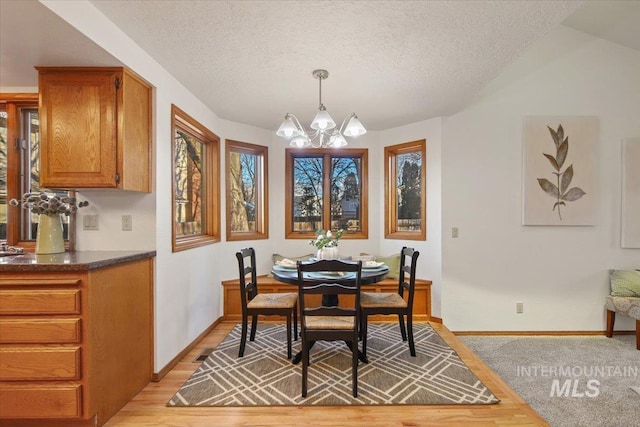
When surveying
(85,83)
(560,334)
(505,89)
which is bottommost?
(560,334)

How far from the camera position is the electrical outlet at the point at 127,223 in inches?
97.0

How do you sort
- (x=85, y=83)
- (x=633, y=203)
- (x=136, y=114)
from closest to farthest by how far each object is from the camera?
(x=85, y=83), (x=136, y=114), (x=633, y=203)

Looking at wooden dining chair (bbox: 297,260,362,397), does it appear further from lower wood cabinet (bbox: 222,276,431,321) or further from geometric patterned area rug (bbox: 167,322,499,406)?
lower wood cabinet (bbox: 222,276,431,321)

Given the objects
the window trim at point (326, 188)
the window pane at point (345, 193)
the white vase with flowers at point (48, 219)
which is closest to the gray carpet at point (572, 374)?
the window trim at point (326, 188)

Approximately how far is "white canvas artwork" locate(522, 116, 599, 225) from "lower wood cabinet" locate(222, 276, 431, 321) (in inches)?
54.4

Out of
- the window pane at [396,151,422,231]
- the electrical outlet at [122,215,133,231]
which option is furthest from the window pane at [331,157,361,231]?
the electrical outlet at [122,215,133,231]

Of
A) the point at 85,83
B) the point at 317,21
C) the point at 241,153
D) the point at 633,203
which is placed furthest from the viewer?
the point at 241,153

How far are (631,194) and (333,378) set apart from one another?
383 cm

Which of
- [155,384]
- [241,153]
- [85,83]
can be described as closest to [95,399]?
[155,384]

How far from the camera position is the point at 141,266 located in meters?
2.34

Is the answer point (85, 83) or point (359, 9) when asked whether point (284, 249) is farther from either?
point (359, 9)

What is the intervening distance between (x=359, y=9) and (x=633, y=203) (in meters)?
3.85

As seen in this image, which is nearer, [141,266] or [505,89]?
[141,266]

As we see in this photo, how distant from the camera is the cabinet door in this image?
2.17 metres
